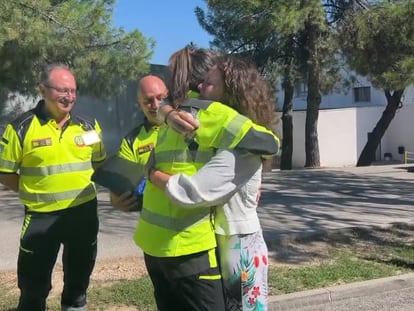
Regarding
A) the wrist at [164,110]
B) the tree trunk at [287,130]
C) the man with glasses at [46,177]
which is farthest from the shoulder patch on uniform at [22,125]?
the tree trunk at [287,130]

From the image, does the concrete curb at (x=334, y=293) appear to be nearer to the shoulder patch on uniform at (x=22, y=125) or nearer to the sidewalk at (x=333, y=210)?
the sidewalk at (x=333, y=210)

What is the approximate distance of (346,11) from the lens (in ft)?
64.5

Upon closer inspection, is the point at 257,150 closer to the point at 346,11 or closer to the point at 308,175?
the point at 308,175

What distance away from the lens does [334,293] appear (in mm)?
5105

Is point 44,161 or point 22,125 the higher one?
point 22,125

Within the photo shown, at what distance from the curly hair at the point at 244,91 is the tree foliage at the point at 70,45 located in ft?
28.4

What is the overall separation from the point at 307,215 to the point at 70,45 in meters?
5.74

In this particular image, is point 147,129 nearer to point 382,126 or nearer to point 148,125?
point 148,125

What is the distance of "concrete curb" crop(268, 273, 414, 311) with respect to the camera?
486cm

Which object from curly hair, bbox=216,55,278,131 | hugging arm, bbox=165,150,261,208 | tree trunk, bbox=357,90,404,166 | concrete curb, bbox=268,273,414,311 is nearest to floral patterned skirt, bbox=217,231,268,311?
hugging arm, bbox=165,150,261,208

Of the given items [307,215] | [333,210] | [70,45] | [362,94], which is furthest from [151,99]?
[362,94]

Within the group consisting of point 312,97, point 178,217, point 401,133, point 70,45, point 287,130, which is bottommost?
point 178,217

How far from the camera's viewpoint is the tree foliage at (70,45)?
10.5 metres

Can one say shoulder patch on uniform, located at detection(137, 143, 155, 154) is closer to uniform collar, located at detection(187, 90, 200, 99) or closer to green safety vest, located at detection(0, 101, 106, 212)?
green safety vest, located at detection(0, 101, 106, 212)
